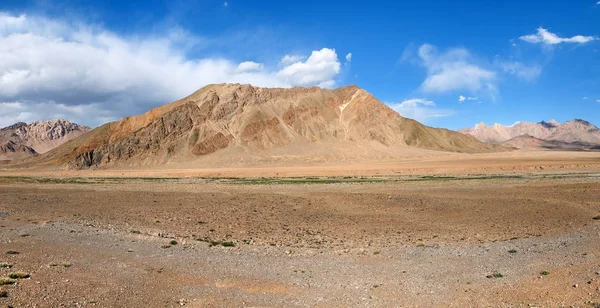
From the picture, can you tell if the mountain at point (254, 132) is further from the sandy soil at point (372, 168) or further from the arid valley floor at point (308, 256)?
the arid valley floor at point (308, 256)

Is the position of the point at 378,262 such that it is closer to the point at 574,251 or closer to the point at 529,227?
the point at 574,251

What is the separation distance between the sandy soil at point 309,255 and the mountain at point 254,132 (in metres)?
93.1

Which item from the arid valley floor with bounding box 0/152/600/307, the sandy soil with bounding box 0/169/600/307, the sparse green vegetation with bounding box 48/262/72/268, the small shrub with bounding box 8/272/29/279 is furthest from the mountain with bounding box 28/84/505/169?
the small shrub with bounding box 8/272/29/279

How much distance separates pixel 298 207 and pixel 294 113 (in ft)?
377

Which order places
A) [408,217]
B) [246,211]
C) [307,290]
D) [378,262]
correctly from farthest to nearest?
[246,211] < [408,217] < [378,262] < [307,290]

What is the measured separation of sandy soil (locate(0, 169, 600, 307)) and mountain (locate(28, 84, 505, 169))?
9312 centimetres

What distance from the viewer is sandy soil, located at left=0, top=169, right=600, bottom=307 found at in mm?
11117

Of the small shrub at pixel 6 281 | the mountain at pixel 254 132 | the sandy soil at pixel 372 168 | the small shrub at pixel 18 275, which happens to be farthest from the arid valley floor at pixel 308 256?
the mountain at pixel 254 132

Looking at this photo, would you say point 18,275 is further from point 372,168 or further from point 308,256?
point 372,168

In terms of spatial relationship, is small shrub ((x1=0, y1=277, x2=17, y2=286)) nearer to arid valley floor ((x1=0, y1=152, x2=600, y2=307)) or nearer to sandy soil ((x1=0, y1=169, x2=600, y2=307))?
arid valley floor ((x1=0, y1=152, x2=600, y2=307))

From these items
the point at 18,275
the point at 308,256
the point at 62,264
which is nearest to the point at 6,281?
the point at 18,275

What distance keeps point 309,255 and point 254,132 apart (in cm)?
11990

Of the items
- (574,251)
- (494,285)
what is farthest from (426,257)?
(574,251)

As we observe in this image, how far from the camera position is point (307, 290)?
39.2 ft
